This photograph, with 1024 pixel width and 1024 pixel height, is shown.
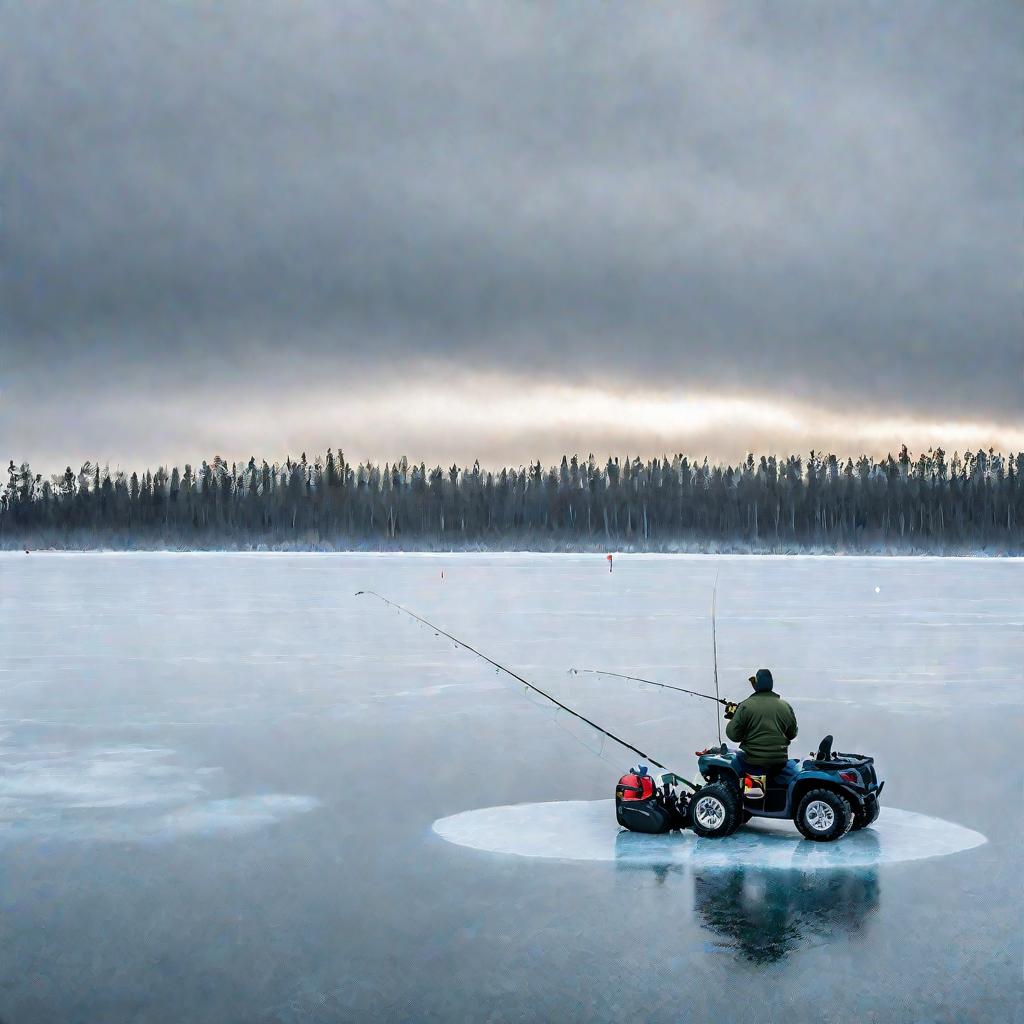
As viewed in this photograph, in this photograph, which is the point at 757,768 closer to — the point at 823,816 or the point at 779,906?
the point at 823,816

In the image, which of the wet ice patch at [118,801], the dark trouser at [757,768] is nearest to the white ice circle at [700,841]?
the dark trouser at [757,768]

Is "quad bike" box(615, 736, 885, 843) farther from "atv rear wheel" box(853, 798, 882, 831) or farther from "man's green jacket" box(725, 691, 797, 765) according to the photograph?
"man's green jacket" box(725, 691, 797, 765)

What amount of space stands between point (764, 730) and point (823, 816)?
0.71 metres

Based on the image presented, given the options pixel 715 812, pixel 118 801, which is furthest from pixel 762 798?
pixel 118 801

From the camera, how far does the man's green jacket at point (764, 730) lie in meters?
8.65

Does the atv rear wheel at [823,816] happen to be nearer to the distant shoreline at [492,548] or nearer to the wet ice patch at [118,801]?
the wet ice patch at [118,801]

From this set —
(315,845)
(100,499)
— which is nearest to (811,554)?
(100,499)

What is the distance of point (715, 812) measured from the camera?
28.8 ft

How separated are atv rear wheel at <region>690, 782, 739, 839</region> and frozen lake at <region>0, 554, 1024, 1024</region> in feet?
1.53

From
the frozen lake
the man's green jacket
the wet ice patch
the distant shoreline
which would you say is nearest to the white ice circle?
the frozen lake

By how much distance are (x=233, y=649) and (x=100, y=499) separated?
158 meters

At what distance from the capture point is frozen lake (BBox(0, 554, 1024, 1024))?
5.84 metres

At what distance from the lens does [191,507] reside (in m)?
170

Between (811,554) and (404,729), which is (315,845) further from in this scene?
(811,554)
